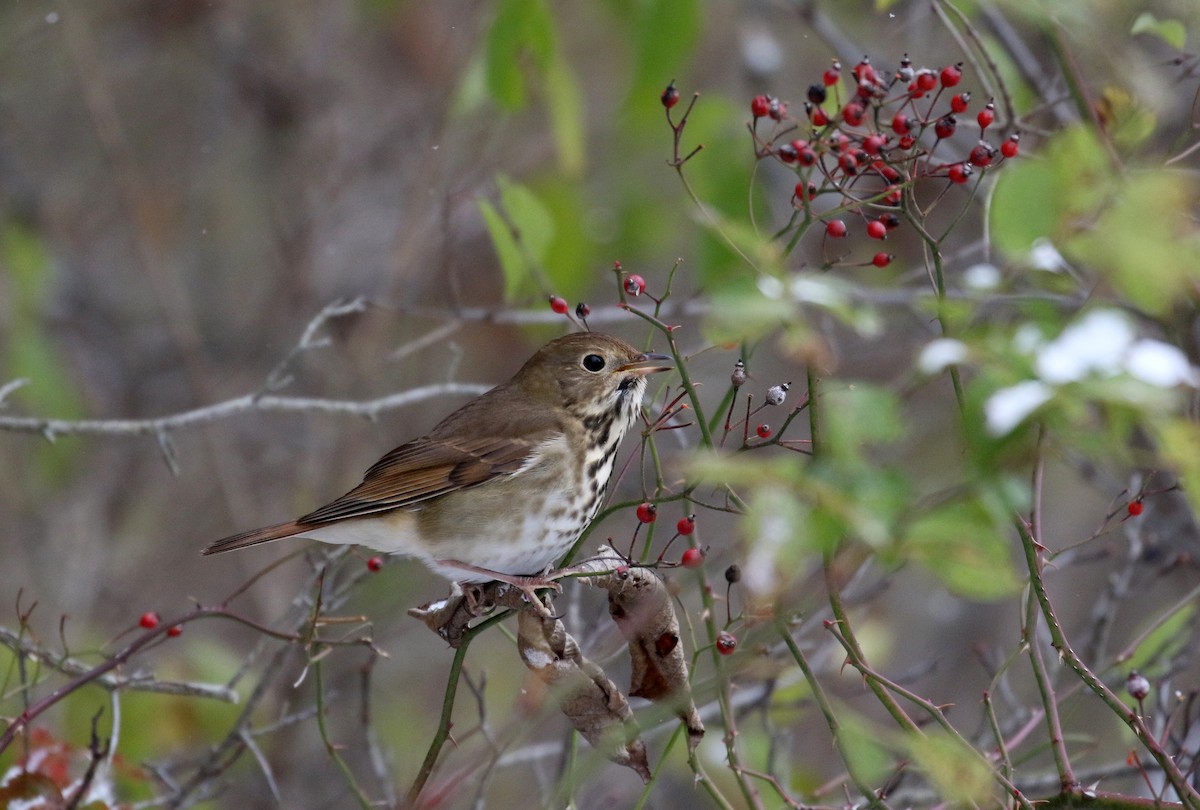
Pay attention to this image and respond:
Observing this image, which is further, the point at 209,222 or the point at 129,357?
the point at 209,222

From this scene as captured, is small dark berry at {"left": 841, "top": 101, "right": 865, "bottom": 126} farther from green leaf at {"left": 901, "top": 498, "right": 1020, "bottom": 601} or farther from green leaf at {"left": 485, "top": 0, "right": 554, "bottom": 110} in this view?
green leaf at {"left": 485, "top": 0, "right": 554, "bottom": 110}

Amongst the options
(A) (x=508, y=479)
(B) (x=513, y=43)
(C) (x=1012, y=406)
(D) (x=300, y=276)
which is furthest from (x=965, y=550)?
(D) (x=300, y=276)

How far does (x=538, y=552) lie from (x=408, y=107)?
444cm

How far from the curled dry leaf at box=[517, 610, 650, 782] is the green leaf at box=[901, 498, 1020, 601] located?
115cm

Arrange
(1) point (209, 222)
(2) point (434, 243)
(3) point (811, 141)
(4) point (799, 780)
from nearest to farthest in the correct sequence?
(3) point (811, 141)
(4) point (799, 780)
(2) point (434, 243)
(1) point (209, 222)

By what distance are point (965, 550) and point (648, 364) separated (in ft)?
6.32

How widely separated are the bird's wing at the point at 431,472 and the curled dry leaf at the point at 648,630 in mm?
918

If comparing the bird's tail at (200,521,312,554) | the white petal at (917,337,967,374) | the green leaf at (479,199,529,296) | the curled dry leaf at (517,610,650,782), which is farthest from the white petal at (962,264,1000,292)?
the bird's tail at (200,521,312,554)

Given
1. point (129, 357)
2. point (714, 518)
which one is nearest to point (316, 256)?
point (129, 357)

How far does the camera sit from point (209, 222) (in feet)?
23.7

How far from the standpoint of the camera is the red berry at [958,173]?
2.12 m

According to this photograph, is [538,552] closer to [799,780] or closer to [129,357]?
[799,780]

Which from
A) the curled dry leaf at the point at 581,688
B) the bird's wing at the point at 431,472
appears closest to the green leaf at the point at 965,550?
the curled dry leaf at the point at 581,688

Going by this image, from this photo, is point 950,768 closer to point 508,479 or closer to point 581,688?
point 581,688
